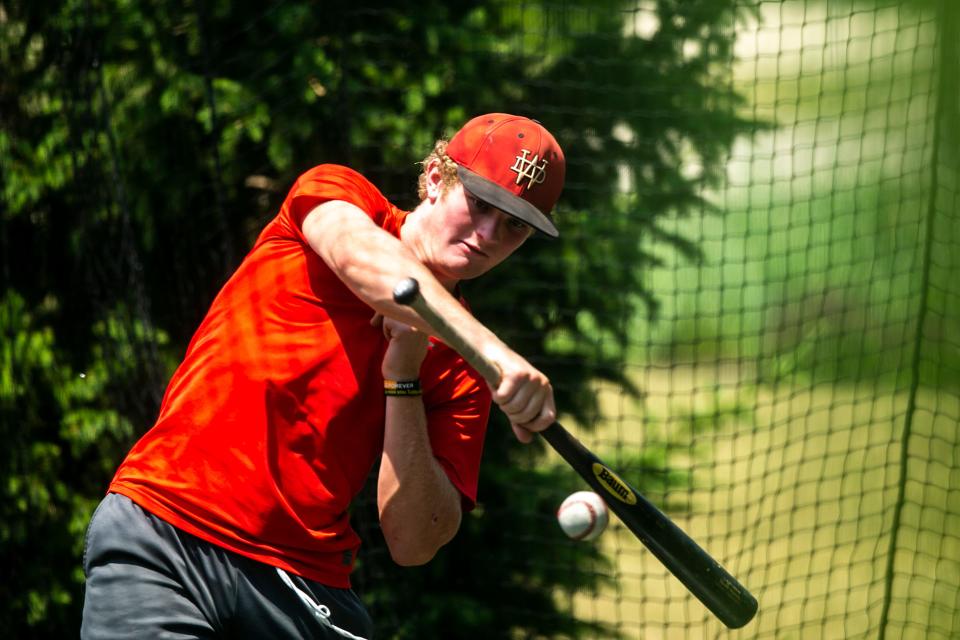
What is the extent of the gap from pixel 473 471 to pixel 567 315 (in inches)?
88.8

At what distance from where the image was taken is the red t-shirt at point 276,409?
197cm

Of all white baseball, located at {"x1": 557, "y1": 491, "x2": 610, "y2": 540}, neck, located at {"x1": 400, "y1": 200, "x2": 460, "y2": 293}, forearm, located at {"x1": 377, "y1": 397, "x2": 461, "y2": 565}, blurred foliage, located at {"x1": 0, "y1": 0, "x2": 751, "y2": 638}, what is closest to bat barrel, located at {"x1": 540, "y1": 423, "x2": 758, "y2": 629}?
white baseball, located at {"x1": 557, "y1": 491, "x2": 610, "y2": 540}

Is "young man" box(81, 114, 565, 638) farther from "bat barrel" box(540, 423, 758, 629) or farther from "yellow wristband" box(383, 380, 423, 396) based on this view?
"bat barrel" box(540, 423, 758, 629)

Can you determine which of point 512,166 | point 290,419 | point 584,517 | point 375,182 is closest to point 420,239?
point 512,166

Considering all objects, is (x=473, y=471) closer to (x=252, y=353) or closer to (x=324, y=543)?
(x=324, y=543)

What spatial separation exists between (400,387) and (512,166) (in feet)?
1.46

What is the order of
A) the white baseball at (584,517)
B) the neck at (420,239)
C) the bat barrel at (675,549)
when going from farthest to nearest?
the white baseball at (584,517) → the bat barrel at (675,549) → the neck at (420,239)

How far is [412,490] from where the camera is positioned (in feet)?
6.88

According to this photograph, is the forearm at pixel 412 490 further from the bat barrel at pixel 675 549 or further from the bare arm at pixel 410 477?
the bat barrel at pixel 675 549

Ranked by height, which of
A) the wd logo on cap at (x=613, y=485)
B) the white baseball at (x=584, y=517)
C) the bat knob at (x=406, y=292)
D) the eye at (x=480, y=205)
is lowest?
the white baseball at (x=584, y=517)

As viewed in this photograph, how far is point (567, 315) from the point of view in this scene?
174 inches

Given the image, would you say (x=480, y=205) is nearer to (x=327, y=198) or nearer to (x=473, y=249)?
(x=473, y=249)

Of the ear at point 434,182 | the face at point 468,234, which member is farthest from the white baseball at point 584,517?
the ear at point 434,182

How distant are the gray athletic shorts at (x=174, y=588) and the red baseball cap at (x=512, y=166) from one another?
78 cm
